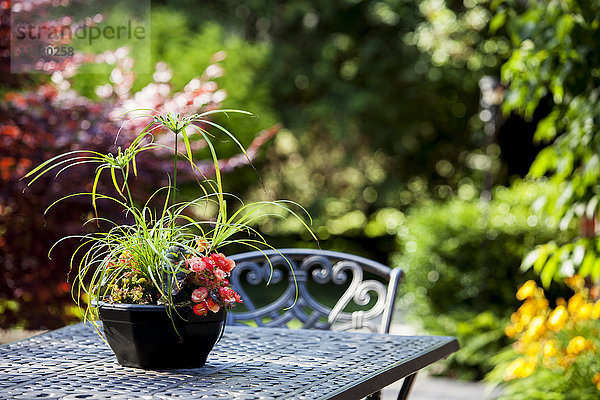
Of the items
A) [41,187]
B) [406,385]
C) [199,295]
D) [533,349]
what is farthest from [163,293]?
[533,349]

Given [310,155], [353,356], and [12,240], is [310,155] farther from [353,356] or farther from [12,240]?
[353,356]

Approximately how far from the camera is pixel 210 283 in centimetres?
175

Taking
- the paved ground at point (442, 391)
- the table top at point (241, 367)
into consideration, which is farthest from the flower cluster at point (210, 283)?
the paved ground at point (442, 391)

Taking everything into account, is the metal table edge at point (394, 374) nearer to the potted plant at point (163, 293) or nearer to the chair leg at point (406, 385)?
the chair leg at point (406, 385)

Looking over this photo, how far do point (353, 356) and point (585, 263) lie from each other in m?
1.43

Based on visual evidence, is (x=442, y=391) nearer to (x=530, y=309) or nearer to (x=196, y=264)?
(x=530, y=309)

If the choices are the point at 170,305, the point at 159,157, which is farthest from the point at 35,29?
the point at 170,305

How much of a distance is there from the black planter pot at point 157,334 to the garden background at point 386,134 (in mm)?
359

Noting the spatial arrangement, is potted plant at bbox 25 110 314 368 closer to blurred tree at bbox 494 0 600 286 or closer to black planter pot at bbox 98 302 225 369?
black planter pot at bbox 98 302 225 369

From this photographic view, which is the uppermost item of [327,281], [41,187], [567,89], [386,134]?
[386,134]

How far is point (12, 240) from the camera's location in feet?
12.0

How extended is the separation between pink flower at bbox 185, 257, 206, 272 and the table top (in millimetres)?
232

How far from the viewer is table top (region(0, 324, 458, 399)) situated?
1.55m

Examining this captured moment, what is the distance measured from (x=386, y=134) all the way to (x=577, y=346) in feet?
27.2
